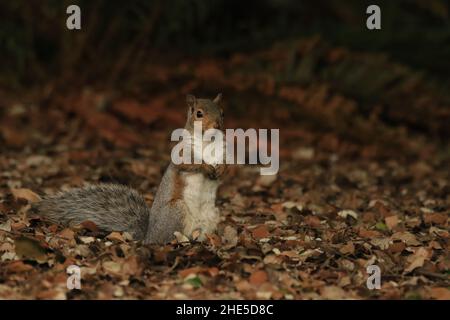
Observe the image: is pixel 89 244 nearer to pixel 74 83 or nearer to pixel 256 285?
pixel 256 285

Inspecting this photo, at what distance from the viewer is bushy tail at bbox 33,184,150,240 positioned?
4.79 m

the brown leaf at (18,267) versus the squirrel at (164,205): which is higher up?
the squirrel at (164,205)

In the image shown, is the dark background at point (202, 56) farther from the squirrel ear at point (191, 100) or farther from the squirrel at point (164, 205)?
the squirrel ear at point (191, 100)

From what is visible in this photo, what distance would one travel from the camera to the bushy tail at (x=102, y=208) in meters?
4.79

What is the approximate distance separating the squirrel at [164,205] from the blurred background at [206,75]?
2.98 metres

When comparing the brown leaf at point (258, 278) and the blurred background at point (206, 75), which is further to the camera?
the blurred background at point (206, 75)

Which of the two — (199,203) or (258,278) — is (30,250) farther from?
(258,278)

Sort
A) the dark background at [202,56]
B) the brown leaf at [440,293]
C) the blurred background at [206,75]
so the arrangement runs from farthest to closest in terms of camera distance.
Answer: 1. the dark background at [202,56]
2. the blurred background at [206,75]
3. the brown leaf at [440,293]

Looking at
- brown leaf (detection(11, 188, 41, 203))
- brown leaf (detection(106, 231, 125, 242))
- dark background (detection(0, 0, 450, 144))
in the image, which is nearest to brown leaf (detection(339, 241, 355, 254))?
brown leaf (detection(106, 231, 125, 242))

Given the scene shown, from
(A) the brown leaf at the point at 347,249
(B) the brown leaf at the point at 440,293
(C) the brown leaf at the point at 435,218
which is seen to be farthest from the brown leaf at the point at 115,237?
(C) the brown leaf at the point at 435,218

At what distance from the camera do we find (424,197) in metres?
6.66

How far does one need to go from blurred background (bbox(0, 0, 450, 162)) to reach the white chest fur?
11.3 ft

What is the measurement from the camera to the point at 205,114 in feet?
15.2
